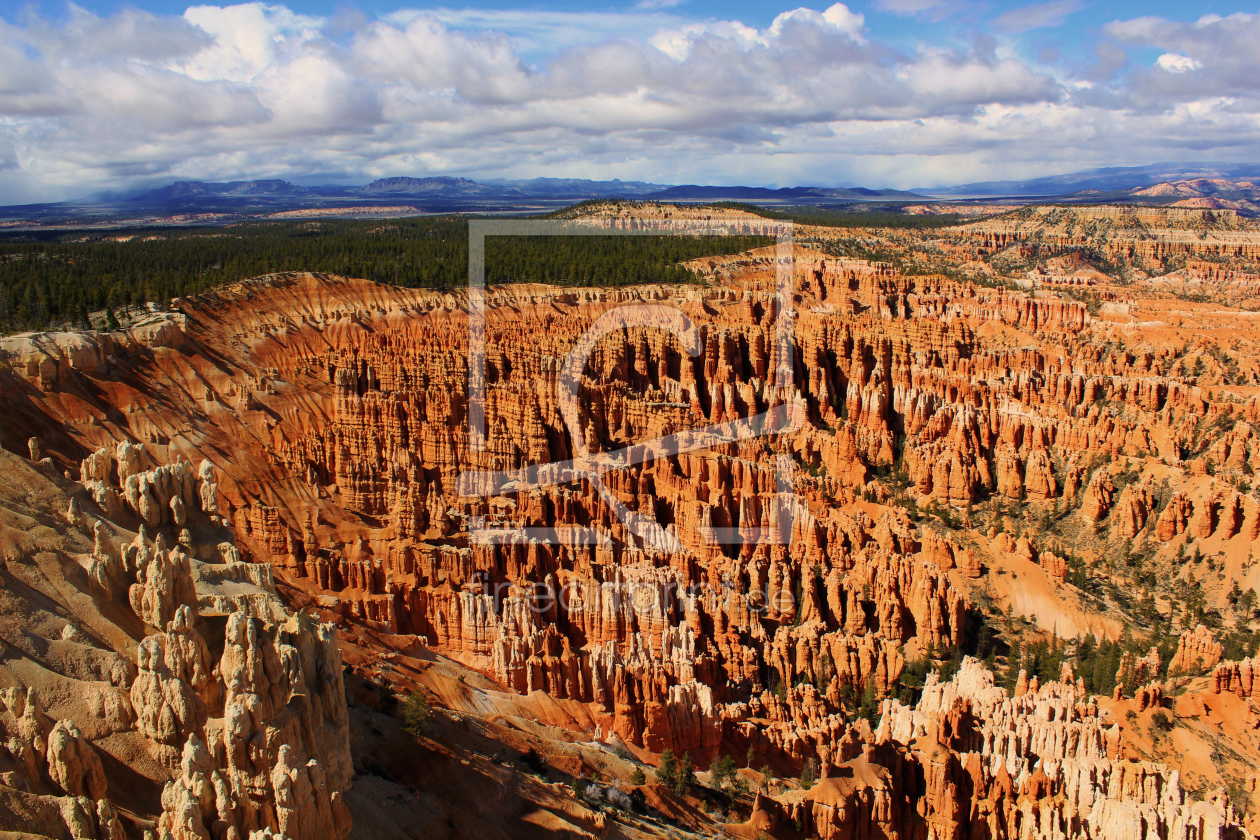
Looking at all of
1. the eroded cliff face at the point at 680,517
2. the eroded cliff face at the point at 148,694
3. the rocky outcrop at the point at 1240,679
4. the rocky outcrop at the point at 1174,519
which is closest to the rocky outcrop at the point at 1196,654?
the eroded cliff face at the point at 680,517

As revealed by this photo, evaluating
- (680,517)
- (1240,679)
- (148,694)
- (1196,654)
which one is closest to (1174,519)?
(1196,654)

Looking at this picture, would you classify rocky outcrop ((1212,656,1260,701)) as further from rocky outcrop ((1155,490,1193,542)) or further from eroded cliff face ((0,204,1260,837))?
rocky outcrop ((1155,490,1193,542))

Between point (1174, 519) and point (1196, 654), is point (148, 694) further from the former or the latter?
point (1174, 519)

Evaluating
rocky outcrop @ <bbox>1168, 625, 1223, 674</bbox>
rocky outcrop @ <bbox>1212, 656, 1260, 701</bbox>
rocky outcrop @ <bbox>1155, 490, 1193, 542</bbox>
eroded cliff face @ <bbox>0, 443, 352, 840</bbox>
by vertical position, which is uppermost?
eroded cliff face @ <bbox>0, 443, 352, 840</bbox>

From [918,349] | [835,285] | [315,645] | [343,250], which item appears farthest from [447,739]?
[343,250]

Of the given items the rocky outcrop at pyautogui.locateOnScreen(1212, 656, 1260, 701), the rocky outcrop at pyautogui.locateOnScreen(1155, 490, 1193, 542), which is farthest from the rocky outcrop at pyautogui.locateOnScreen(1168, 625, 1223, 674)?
the rocky outcrop at pyautogui.locateOnScreen(1155, 490, 1193, 542)

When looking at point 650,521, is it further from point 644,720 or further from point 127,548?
point 127,548

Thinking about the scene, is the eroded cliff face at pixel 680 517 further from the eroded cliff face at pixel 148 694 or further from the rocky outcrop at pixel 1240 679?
the rocky outcrop at pixel 1240 679

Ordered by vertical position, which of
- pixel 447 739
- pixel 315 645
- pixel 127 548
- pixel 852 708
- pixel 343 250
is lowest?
pixel 852 708
